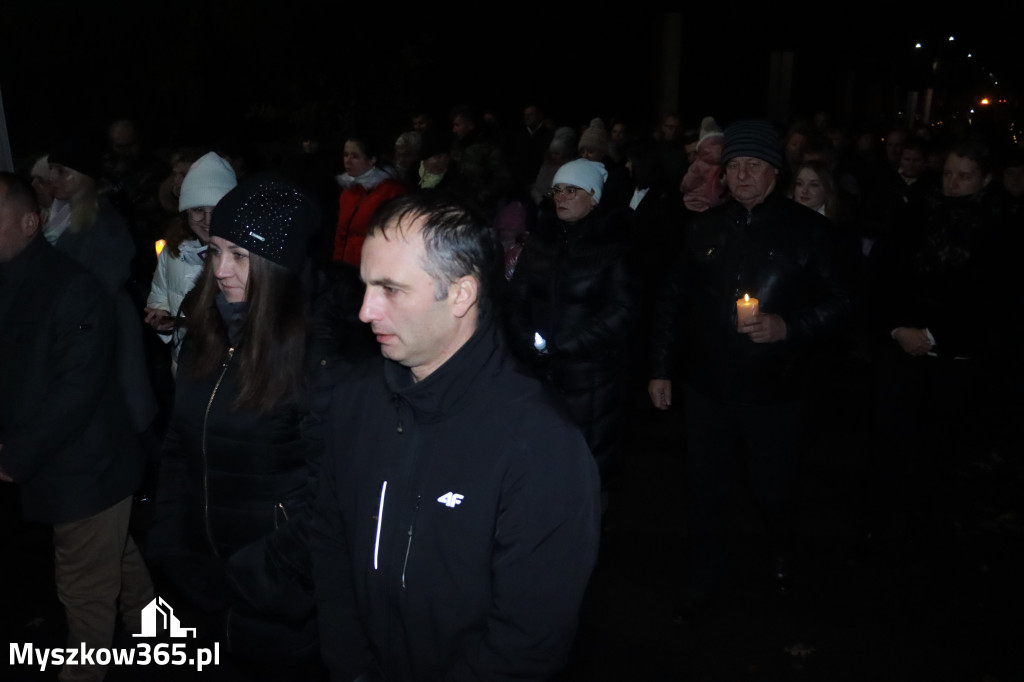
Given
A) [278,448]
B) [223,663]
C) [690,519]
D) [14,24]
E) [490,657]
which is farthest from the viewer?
[14,24]

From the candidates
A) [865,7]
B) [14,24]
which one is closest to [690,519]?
[14,24]

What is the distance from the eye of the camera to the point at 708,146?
241 inches

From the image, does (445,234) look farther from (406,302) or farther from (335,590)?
(335,590)

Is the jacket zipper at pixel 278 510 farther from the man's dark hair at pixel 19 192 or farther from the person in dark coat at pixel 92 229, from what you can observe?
the person in dark coat at pixel 92 229

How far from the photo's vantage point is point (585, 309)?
4.59m

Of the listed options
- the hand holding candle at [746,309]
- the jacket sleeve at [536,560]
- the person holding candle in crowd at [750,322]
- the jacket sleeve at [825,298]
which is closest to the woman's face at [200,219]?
the person holding candle in crowd at [750,322]

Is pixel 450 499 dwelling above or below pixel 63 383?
above

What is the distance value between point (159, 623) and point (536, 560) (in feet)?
10.2

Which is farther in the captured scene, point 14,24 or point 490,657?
point 14,24

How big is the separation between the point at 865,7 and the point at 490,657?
23.2 meters

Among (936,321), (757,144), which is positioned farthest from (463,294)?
(936,321)

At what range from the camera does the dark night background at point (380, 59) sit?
40.3ft

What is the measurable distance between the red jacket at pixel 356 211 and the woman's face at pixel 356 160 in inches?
4.5

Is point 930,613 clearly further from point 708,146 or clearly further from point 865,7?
point 865,7
